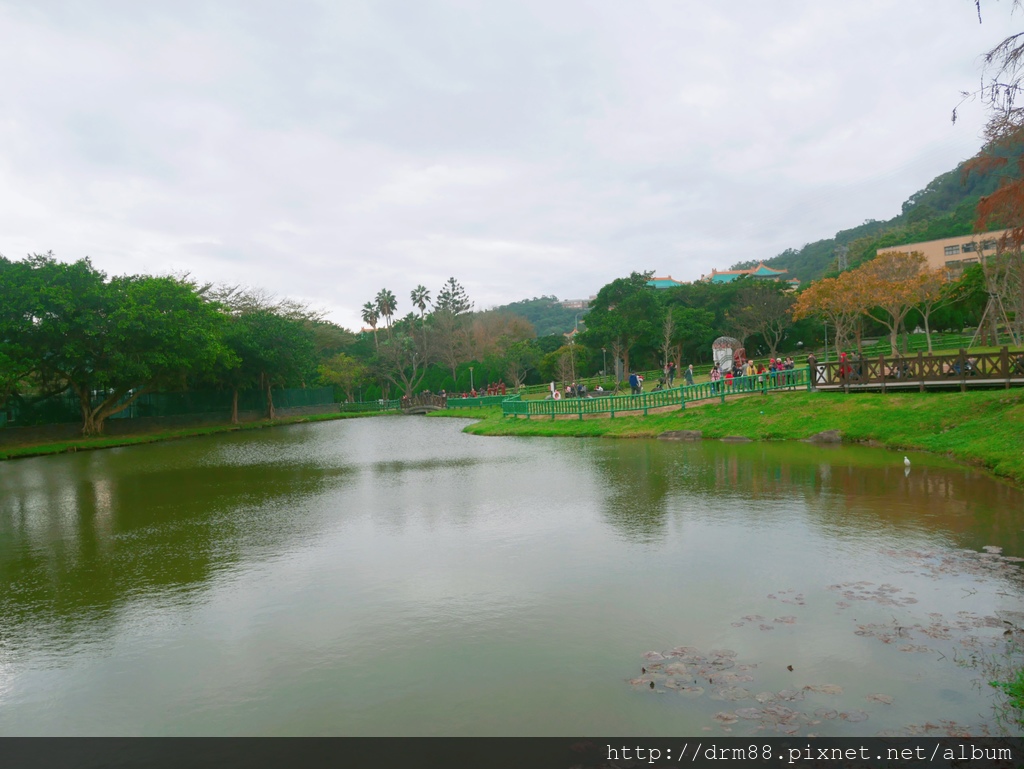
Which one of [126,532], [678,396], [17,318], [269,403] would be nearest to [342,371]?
[269,403]

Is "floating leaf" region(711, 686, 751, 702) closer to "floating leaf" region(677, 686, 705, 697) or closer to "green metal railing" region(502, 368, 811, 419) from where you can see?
"floating leaf" region(677, 686, 705, 697)

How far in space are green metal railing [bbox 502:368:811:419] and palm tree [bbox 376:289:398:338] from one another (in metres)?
46.7

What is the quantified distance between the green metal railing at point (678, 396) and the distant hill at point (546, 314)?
91.8m

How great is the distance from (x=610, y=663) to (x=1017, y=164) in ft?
35.7

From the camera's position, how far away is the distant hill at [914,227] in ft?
216

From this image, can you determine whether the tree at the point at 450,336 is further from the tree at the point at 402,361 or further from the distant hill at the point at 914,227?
the distant hill at the point at 914,227

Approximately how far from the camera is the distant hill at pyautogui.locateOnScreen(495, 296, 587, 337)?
130 m

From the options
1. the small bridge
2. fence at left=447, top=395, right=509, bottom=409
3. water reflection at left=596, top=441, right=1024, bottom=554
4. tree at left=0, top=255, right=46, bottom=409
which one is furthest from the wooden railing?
water reflection at left=596, top=441, right=1024, bottom=554

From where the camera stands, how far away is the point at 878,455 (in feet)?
53.7

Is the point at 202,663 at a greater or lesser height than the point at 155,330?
lesser

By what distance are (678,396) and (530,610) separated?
20891 mm

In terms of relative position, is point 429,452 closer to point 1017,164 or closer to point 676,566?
point 676,566

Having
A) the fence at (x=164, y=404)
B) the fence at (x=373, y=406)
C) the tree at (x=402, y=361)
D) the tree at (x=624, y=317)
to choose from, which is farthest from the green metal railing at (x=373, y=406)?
the tree at (x=624, y=317)

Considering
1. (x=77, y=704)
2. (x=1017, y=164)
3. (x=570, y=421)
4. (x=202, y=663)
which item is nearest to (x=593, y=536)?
(x=202, y=663)
